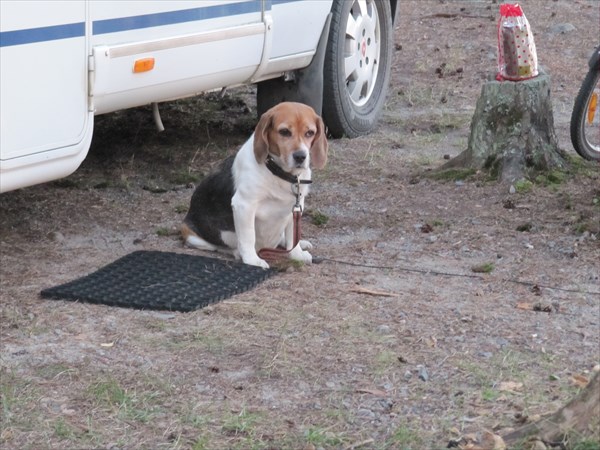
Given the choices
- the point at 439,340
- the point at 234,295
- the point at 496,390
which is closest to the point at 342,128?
the point at 234,295

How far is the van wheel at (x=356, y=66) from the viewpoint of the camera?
7.78 metres

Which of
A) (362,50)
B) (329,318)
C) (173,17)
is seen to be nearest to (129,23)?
(173,17)

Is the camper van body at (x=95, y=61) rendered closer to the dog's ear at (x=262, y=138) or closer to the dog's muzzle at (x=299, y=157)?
the dog's ear at (x=262, y=138)

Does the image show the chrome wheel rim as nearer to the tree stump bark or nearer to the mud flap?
the mud flap

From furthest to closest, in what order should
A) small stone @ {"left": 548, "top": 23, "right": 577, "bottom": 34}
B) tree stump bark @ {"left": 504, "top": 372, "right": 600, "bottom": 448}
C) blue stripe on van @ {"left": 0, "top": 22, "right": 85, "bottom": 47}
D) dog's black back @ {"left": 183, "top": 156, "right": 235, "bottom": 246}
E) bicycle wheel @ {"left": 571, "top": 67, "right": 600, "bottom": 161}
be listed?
small stone @ {"left": 548, "top": 23, "right": 577, "bottom": 34}
bicycle wheel @ {"left": 571, "top": 67, "right": 600, "bottom": 161}
dog's black back @ {"left": 183, "top": 156, "right": 235, "bottom": 246}
blue stripe on van @ {"left": 0, "top": 22, "right": 85, "bottom": 47}
tree stump bark @ {"left": 504, "top": 372, "right": 600, "bottom": 448}

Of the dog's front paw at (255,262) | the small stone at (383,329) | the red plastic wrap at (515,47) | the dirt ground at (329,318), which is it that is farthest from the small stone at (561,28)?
the small stone at (383,329)

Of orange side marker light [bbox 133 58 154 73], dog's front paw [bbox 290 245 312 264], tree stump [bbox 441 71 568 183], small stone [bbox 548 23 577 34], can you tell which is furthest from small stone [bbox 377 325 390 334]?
small stone [bbox 548 23 577 34]

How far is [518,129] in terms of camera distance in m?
6.84

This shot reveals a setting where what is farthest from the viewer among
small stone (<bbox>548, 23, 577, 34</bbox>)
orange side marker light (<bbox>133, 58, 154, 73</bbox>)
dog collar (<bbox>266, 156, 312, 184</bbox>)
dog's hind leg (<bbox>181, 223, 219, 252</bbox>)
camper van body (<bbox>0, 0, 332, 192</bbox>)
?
small stone (<bbox>548, 23, 577, 34</bbox>)

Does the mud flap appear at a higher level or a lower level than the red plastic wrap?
lower

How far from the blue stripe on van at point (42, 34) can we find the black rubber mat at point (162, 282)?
109cm

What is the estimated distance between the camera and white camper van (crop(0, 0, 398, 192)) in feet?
16.9

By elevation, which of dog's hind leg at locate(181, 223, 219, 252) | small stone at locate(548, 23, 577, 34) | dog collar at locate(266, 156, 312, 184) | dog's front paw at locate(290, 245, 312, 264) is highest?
dog collar at locate(266, 156, 312, 184)

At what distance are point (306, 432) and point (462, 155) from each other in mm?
3568
